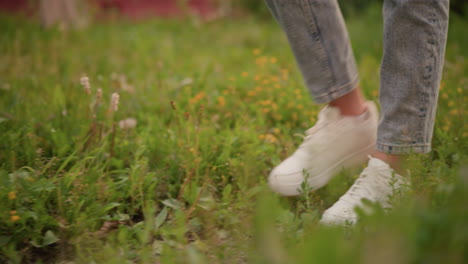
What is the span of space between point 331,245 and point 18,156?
130 cm

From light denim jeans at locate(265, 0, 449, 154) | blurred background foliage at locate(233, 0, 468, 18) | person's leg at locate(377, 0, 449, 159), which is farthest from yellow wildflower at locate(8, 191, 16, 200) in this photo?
blurred background foliage at locate(233, 0, 468, 18)

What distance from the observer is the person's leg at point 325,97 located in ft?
4.69

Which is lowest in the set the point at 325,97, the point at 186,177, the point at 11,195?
the point at 186,177

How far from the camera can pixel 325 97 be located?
1498 mm

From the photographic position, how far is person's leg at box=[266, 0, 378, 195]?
143cm

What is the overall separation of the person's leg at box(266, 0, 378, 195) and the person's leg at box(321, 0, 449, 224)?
0.17 meters

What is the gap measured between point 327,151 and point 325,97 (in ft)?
0.68

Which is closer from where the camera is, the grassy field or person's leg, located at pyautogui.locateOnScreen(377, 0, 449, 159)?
the grassy field

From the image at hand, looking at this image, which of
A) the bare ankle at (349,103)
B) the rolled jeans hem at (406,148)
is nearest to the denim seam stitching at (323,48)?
the bare ankle at (349,103)

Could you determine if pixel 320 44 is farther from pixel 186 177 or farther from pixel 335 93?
pixel 186 177

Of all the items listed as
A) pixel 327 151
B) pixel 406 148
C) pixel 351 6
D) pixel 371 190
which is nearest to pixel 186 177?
pixel 327 151

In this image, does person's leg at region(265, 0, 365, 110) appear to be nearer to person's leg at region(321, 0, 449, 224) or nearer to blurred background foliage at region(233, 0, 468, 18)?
person's leg at region(321, 0, 449, 224)

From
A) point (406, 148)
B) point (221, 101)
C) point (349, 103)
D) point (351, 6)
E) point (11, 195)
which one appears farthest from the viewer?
point (351, 6)

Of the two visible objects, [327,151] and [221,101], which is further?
[221,101]
